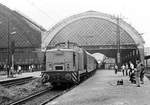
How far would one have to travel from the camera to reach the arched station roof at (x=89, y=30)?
3698 inches

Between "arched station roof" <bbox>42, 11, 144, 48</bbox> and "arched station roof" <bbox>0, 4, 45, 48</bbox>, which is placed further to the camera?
"arched station roof" <bbox>42, 11, 144, 48</bbox>

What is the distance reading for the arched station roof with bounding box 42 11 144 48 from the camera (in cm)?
9394

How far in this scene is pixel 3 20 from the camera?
92562mm

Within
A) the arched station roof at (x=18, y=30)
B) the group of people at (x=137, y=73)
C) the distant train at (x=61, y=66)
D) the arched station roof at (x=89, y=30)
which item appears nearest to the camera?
the group of people at (x=137, y=73)

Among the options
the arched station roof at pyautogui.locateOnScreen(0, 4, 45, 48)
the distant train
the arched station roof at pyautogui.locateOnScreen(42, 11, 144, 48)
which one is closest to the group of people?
the distant train

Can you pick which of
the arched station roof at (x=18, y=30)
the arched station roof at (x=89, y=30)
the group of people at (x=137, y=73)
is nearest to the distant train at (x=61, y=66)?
the group of people at (x=137, y=73)

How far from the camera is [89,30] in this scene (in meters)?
97.6

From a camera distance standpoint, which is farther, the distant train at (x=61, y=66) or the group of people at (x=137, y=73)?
the distant train at (x=61, y=66)

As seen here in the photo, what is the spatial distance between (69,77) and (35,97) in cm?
378

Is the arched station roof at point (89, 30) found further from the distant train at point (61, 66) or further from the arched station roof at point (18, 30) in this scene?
the distant train at point (61, 66)

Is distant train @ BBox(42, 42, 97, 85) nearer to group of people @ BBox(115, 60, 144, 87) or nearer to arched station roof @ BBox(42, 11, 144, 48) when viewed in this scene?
group of people @ BBox(115, 60, 144, 87)

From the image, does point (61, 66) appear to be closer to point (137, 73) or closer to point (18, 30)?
point (137, 73)

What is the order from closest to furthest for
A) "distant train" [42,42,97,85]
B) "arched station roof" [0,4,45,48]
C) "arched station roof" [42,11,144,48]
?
"distant train" [42,42,97,85] < "arched station roof" [0,4,45,48] < "arched station roof" [42,11,144,48]

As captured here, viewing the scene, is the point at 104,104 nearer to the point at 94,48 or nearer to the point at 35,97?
the point at 35,97
